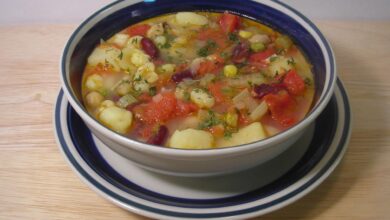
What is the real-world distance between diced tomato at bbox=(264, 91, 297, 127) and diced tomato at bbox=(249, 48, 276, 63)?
28cm

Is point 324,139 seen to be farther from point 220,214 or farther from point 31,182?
point 31,182

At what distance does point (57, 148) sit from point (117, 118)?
38 centimetres

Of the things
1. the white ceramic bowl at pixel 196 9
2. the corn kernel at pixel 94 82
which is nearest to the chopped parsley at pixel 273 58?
the white ceramic bowl at pixel 196 9

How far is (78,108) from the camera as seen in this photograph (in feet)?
4.71

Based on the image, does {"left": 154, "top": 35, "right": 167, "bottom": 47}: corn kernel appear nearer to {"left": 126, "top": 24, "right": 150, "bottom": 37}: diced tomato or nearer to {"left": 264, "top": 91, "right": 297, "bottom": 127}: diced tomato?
{"left": 126, "top": 24, "right": 150, "bottom": 37}: diced tomato

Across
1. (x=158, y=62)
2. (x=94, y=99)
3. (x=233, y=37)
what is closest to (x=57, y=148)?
(x=94, y=99)

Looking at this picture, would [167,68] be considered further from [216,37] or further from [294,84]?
[294,84]

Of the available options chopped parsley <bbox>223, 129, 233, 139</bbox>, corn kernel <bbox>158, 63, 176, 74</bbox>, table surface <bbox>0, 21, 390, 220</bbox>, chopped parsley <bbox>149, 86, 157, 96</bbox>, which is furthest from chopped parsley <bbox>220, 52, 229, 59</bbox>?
table surface <bbox>0, 21, 390, 220</bbox>

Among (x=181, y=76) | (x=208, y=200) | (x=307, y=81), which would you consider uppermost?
(x=307, y=81)

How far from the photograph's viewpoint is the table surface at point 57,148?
1575 mm

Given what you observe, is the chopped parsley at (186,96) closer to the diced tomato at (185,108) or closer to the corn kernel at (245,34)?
the diced tomato at (185,108)

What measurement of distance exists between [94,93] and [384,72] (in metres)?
1.33

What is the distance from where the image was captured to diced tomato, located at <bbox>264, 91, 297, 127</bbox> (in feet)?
5.28

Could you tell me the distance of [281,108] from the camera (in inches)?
64.4
